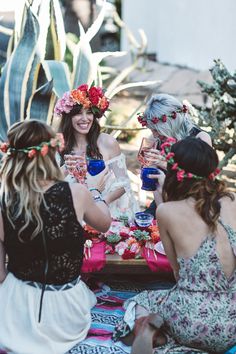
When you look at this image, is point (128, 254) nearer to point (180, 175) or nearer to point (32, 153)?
point (180, 175)

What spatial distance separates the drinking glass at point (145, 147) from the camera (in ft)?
15.0

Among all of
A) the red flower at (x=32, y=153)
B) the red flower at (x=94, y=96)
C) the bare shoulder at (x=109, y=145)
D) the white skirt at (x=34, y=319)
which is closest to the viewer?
the red flower at (x=32, y=153)

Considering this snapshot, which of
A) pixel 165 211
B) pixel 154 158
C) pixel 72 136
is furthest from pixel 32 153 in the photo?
pixel 72 136

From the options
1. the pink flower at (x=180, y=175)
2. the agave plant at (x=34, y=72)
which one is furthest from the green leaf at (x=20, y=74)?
the pink flower at (x=180, y=175)

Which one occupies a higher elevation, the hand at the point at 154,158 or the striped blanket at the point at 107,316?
the hand at the point at 154,158

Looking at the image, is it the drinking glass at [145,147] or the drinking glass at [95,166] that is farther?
the drinking glass at [145,147]

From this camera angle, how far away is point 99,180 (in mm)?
4527

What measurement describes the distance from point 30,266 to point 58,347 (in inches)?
18.0

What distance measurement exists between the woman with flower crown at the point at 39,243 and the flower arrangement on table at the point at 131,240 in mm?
613

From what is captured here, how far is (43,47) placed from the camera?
239 inches

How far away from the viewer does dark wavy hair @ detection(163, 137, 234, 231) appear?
11.0ft

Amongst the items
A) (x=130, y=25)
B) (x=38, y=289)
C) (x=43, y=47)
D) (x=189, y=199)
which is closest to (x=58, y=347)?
(x=38, y=289)

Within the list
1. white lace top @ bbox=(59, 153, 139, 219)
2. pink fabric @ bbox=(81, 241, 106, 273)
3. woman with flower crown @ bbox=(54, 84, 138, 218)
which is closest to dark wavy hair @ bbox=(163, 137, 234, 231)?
pink fabric @ bbox=(81, 241, 106, 273)

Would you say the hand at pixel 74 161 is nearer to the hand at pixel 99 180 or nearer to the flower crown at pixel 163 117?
the hand at pixel 99 180
